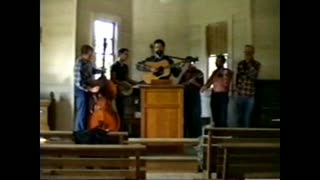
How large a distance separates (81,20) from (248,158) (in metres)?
4.45

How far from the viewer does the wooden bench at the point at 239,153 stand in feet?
13.4

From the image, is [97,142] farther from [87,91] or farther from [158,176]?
[87,91]

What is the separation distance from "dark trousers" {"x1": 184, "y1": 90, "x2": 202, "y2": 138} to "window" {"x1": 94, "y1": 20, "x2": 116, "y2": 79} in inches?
46.8

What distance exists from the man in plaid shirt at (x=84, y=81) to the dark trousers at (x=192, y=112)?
124 cm

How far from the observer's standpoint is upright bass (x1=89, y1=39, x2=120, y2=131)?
22.4 feet

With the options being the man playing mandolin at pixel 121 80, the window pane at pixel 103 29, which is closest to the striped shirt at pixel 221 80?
the man playing mandolin at pixel 121 80

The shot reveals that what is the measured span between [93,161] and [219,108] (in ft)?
12.3

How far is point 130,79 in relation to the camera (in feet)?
26.6

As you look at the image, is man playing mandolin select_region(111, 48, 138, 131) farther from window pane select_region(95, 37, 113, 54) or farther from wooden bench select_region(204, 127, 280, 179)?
wooden bench select_region(204, 127, 280, 179)

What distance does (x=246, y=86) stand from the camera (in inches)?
281

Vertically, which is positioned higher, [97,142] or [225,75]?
[225,75]

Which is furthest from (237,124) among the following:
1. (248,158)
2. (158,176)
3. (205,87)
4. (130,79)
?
(248,158)

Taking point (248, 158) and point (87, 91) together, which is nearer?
point (248, 158)
